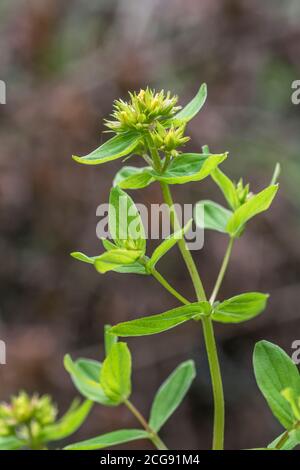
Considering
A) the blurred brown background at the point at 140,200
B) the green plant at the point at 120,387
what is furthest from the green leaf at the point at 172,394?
the blurred brown background at the point at 140,200

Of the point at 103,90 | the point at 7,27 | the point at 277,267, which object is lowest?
the point at 277,267

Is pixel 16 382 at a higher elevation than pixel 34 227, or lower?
lower

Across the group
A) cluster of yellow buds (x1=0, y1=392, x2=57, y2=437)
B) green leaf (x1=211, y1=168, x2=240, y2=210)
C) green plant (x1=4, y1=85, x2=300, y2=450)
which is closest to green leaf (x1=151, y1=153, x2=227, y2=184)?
green plant (x1=4, y1=85, x2=300, y2=450)

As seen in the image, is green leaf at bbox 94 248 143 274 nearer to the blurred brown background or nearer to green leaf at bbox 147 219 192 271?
green leaf at bbox 147 219 192 271

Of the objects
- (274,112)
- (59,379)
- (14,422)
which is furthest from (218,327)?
(14,422)

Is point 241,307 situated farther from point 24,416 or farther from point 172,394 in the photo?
point 24,416

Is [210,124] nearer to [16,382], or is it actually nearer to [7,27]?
[7,27]

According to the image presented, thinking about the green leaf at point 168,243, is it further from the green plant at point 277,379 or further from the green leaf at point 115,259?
the green plant at point 277,379
